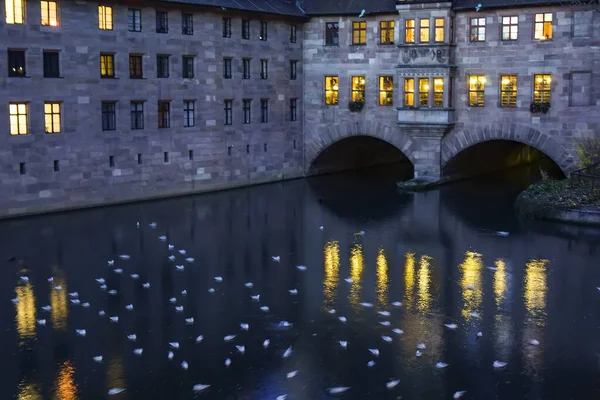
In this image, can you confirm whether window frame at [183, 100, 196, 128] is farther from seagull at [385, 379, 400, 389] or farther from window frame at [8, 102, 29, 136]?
seagull at [385, 379, 400, 389]

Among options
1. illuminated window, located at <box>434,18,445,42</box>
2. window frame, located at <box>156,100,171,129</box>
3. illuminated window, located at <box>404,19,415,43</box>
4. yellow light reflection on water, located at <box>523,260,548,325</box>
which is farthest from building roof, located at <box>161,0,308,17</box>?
yellow light reflection on water, located at <box>523,260,548,325</box>

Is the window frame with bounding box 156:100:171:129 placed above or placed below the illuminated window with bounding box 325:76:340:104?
below

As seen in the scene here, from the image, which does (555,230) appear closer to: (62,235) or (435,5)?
(435,5)

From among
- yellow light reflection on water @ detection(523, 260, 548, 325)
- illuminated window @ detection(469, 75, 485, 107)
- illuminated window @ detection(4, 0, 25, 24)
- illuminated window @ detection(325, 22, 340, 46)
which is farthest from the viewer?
illuminated window @ detection(325, 22, 340, 46)

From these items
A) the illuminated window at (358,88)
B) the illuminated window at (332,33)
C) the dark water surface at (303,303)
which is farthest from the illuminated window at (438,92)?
the dark water surface at (303,303)

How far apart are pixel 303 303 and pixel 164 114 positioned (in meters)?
18.8

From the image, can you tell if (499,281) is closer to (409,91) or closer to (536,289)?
(536,289)

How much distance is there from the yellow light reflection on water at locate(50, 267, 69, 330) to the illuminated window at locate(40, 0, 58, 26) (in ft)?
40.1

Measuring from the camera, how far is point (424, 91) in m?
40.8

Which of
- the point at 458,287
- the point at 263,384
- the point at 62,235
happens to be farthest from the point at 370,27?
the point at 263,384

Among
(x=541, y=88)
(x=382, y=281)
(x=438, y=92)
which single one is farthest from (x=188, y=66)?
(x=382, y=281)

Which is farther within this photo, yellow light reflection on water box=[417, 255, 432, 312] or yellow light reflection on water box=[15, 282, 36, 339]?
yellow light reflection on water box=[417, 255, 432, 312]

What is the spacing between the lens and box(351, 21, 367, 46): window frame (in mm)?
42812

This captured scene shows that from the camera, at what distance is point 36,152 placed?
3312 centimetres
